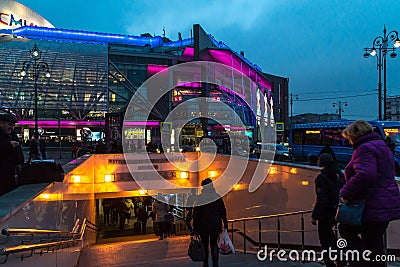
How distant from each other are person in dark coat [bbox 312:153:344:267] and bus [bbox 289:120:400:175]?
12080 mm

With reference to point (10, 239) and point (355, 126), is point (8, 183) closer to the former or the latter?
point (10, 239)

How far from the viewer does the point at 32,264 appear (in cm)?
325

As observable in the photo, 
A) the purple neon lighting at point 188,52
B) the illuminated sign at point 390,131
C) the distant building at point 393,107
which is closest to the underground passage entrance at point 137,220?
the illuminated sign at point 390,131

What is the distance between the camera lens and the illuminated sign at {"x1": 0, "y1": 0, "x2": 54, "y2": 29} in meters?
67.0

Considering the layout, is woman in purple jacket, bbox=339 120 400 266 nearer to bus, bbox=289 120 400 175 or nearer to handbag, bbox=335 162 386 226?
handbag, bbox=335 162 386 226

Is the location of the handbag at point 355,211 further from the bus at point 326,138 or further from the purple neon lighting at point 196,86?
the purple neon lighting at point 196,86

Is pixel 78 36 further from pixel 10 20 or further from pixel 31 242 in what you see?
pixel 31 242

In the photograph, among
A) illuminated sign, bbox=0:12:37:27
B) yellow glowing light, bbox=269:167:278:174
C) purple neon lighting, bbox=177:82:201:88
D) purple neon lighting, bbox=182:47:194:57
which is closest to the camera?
yellow glowing light, bbox=269:167:278:174

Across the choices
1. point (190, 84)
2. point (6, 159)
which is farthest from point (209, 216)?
point (190, 84)

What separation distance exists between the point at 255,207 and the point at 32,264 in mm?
10011

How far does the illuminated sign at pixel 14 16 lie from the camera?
220 ft

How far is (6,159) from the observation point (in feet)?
13.6

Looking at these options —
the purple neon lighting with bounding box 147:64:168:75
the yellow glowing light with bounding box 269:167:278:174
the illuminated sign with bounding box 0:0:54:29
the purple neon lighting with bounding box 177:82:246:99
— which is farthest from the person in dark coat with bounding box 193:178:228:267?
the illuminated sign with bounding box 0:0:54:29

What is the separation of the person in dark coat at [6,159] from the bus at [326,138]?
14616 mm
